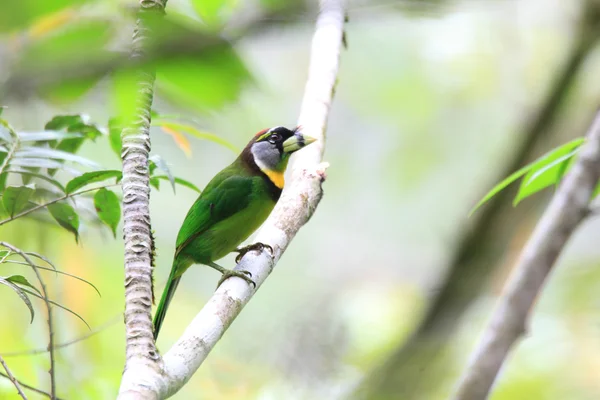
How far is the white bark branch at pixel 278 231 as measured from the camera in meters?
1.81

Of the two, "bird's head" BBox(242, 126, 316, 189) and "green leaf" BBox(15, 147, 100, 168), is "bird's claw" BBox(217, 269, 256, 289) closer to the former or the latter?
"green leaf" BBox(15, 147, 100, 168)

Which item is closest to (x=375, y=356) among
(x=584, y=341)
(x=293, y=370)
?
(x=293, y=370)

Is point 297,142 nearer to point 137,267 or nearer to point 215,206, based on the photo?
point 215,206

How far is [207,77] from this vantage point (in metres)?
0.52

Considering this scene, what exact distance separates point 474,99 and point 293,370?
4.10 metres

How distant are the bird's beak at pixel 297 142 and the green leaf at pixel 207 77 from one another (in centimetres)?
274

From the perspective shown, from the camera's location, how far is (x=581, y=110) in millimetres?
5094

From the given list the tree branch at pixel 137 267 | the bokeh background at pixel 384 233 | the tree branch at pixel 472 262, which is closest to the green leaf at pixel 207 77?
the bokeh background at pixel 384 233

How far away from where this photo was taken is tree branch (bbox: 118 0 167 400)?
1.63 m

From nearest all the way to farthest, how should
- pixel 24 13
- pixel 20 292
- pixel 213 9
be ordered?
pixel 24 13 → pixel 213 9 → pixel 20 292

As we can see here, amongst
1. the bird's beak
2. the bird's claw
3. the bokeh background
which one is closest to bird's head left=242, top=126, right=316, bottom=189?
the bird's beak

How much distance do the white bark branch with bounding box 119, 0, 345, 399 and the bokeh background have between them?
293 millimetres

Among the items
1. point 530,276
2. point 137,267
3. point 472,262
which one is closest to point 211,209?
point 137,267

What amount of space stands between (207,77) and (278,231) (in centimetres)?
240
